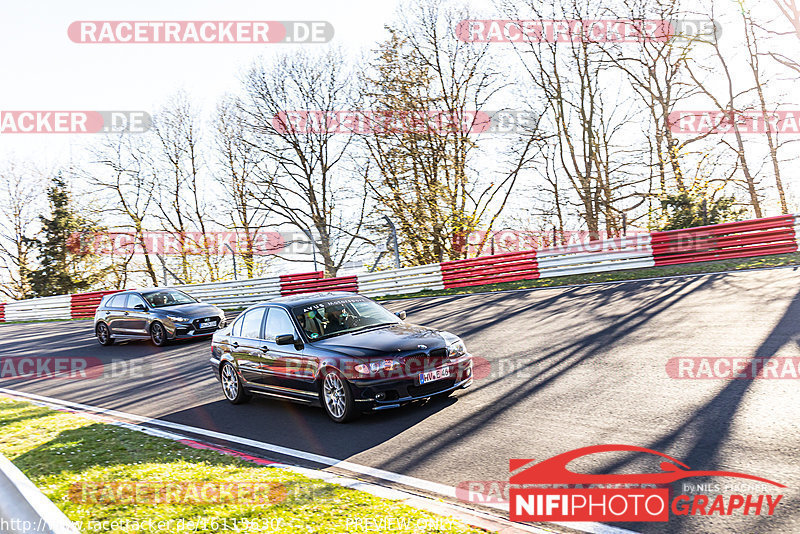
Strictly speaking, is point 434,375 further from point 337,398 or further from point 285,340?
point 285,340

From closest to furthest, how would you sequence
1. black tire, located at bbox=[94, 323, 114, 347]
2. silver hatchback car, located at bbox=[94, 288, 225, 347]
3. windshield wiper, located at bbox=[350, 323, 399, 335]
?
windshield wiper, located at bbox=[350, 323, 399, 335]
silver hatchback car, located at bbox=[94, 288, 225, 347]
black tire, located at bbox=[94, 323, 114, 347]

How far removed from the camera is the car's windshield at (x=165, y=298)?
18.0 metres

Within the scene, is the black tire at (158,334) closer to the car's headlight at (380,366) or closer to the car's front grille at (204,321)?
the car's front grille at (204,321)

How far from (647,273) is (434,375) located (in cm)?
1083

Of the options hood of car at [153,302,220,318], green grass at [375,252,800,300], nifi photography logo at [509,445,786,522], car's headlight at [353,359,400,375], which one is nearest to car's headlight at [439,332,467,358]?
car's headlight at [353,359,400,375]

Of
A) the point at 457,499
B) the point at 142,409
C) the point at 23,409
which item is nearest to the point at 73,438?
the point at 142,409

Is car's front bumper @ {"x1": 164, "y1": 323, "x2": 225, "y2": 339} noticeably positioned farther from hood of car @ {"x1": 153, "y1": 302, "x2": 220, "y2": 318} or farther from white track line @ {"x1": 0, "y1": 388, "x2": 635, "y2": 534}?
white track line @ {"x1": 0, "y1": 388, "x2": 635, "y2": 534}

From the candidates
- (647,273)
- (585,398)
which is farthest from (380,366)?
(647,273)

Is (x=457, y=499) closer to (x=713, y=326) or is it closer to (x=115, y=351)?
(x=713, y=326)

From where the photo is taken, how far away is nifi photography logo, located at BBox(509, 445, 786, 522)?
424 centimetres

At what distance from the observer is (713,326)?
983 cm

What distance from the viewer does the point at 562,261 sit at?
18703mm

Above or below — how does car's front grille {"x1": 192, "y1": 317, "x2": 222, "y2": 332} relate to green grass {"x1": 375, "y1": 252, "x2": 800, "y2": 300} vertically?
below

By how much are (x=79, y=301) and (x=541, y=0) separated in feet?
87.5
